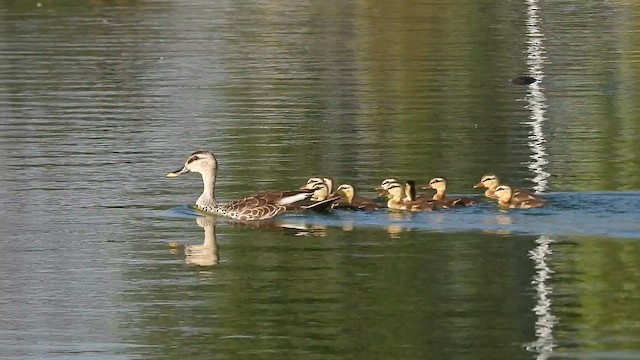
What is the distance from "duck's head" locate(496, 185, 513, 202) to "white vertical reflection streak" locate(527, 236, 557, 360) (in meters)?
1.21

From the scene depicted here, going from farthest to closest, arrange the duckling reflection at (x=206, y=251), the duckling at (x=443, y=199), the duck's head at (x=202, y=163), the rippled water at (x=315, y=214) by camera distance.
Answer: the duck's head at (x=202, y=163)
the duckling at (x=443, y=199)
the duckling reflection at (x=206, y=251)
the rippled water at (x=315, y=214)

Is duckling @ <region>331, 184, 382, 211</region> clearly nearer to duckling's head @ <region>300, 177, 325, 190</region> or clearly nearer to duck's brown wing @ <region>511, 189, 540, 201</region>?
duckling's head @ <region>300, 177, 325, 190</region>

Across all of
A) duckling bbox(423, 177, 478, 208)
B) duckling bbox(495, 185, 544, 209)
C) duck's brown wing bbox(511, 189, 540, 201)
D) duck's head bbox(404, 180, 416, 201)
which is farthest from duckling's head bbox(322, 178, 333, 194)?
duck's brown wing bbox(511, 189, 540, 201)

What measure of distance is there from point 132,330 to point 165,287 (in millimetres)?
1668

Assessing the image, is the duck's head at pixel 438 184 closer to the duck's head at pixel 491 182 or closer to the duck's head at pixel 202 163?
the duck's head at pixel 491 182

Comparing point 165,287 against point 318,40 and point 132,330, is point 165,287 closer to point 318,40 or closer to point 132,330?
point 132,330

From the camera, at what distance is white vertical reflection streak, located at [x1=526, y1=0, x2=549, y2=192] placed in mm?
22163

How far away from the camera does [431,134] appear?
26.1m

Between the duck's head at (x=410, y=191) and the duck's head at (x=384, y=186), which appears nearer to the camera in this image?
the duck's head at (x=410, y=191)

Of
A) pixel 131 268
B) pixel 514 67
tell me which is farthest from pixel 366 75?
pixel 131 268

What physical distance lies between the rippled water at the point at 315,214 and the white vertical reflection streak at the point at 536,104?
0.27 feet

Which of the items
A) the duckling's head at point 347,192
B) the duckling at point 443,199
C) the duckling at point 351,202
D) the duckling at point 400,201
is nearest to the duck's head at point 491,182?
the duckling at point 443,199

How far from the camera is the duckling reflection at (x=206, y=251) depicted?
1712 cm

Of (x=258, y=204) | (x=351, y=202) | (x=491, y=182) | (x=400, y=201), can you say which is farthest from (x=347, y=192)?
(x=491, y=182)
